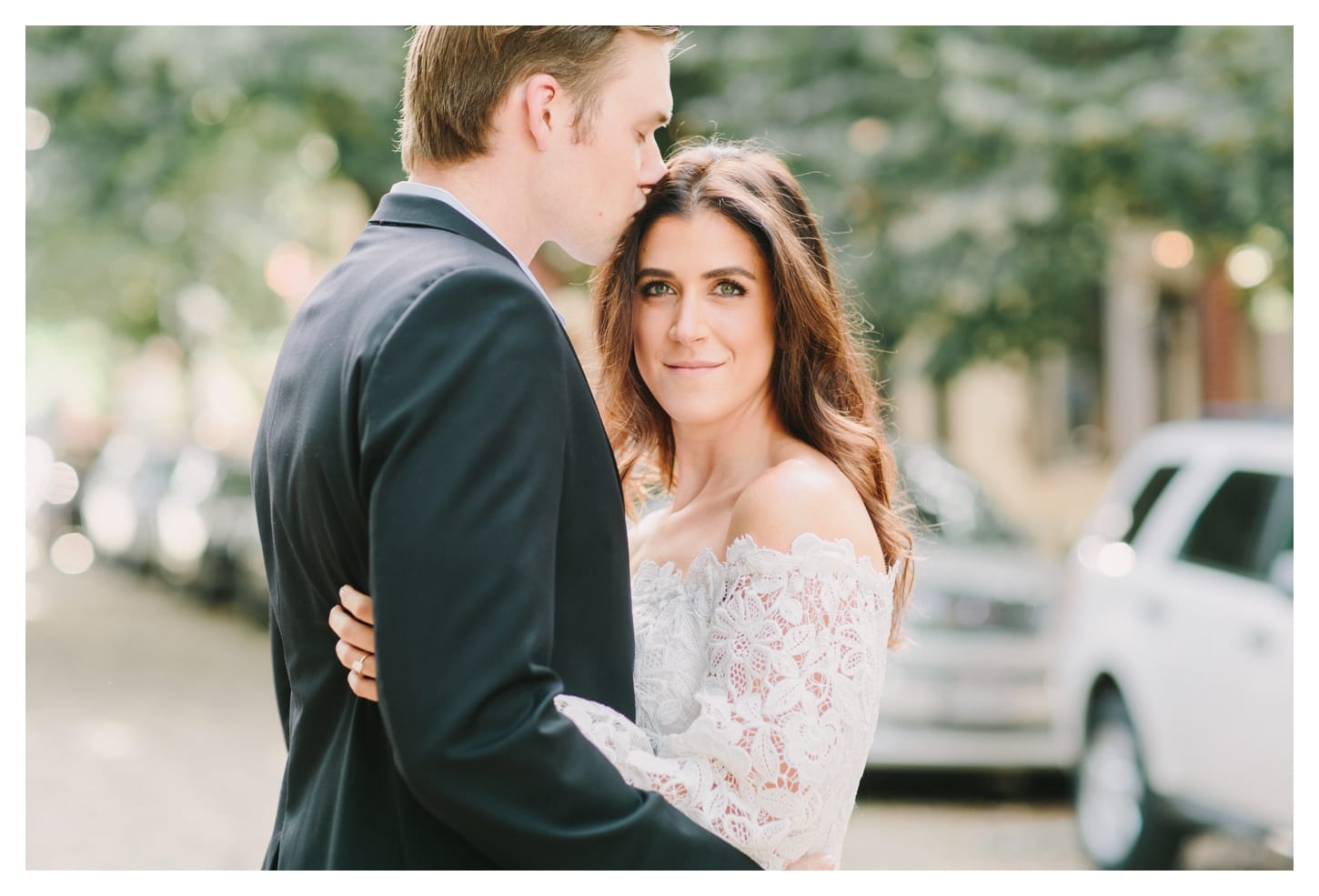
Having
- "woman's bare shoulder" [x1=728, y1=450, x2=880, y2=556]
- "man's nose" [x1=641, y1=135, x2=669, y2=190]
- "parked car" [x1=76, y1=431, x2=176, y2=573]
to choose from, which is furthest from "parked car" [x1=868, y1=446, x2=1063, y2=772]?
"parked car" [x1=76, y1=431, x2=176, y2=573]

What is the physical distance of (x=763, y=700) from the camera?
2.30 m

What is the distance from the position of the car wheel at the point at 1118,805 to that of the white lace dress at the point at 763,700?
15.0 ft

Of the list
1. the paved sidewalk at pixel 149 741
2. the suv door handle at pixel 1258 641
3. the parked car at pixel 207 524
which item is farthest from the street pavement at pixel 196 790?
→ the parked car at pixel 207 524

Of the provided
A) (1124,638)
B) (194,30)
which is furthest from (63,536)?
(1124,638)

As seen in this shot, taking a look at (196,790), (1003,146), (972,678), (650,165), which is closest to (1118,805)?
(972,678)

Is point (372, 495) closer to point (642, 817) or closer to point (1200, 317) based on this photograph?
point (642, 817)

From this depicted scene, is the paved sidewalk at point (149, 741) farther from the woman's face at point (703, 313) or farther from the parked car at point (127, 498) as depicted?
the woman's face at point (703, 313)

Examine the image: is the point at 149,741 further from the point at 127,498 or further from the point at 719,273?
the point at 127,498

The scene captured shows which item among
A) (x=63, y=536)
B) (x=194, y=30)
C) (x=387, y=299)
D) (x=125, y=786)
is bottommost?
(x=63, y=536)

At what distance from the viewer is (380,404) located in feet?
6.24

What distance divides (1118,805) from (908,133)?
5.03m

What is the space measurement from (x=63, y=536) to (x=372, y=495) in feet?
90.9

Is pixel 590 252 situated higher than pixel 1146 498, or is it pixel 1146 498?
pixel 590 252
